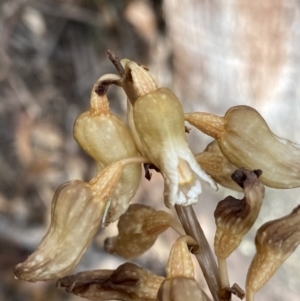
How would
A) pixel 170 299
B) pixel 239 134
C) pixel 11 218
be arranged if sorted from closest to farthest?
pixel 170 299 < pixel 239 134 < pixel 11 218

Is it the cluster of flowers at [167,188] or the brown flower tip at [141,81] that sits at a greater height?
the brown flower tip at [141,81]

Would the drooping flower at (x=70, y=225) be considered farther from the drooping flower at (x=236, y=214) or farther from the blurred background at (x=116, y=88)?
the blurred background at (x=116, y=88)

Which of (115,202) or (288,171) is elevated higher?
(288,171)

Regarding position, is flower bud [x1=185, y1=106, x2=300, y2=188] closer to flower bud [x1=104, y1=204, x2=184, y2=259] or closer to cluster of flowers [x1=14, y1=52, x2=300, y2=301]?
cluster of flowers [x1=14, y1=52, x2=300, y2=301]

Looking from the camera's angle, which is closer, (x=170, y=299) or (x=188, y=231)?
(x=170, y=299)

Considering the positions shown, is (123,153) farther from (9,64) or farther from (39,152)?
(9,64)

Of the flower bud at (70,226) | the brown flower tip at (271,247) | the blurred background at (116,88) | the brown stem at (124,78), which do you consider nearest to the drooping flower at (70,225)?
the flower bud at (70,226)

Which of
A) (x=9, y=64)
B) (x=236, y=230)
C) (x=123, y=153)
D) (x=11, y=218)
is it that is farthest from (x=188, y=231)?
(x=9, y=64)
